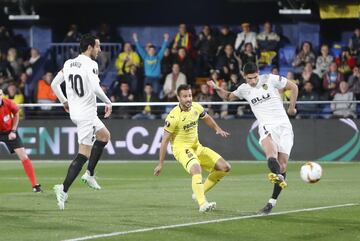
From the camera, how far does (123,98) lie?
26.9 meters

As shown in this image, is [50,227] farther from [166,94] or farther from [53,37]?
[53,37]

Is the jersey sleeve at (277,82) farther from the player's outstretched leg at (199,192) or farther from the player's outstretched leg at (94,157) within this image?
the player's outstretched leg at (94,157)

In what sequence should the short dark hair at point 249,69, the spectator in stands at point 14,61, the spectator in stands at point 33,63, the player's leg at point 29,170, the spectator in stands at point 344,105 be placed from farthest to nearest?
1. the spectator in stands at point 33,63
2. the spectator in stands at point 14,61
3. the spectator in stands at point 344,105
4. the player's leg at point 29,170
5. the short dark hair at point 249,69

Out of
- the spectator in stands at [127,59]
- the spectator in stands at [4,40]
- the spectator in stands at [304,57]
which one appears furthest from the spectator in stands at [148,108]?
the spectator in stands at [4,40]


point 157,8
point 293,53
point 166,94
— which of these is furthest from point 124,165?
point 157,8

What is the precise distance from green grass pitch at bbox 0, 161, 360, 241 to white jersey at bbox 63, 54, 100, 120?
130cm

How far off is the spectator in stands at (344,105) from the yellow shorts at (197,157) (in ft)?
37.4

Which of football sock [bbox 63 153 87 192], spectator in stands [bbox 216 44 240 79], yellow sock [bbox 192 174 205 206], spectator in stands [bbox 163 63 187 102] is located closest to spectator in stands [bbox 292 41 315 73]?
spectator in stands [bbox 216 44 240 79]

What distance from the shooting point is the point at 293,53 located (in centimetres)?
2889

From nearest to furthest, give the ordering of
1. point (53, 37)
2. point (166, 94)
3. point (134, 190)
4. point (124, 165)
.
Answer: point (134, 190), point (124, 165), point (166, 94), point (53, 37)

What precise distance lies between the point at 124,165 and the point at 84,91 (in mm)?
10286

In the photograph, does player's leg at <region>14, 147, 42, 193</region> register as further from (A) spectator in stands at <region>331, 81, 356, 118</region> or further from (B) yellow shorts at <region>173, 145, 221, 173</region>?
(A) spectator in stands at <region>331, 81, 356, 118</region>

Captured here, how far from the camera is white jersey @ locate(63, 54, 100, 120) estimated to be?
46.6 ft

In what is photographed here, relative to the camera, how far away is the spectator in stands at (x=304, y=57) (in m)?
26.7
